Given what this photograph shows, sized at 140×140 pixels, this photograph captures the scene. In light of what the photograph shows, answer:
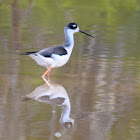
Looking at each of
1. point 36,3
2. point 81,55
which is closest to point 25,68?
point 81,55

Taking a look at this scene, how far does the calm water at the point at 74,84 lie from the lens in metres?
6.23

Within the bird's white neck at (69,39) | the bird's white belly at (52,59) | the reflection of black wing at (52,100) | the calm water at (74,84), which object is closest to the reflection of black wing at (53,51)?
the bird's white belly at (52,59)

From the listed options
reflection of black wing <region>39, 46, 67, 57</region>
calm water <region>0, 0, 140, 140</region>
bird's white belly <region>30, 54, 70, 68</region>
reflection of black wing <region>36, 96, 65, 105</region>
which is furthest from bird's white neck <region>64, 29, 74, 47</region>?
reflection of black wing <region>36, 96, 65, 105</region>

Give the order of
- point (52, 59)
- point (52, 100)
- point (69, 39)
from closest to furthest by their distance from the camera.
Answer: point (52, 100) → point (52, 59) → point (69, 39)

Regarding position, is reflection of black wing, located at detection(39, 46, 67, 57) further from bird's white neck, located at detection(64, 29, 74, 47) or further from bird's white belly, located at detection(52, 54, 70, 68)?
bird's white neck, located at detection(64, 29, 74, 47)

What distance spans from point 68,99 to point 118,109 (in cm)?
95

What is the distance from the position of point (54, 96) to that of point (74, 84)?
82cm

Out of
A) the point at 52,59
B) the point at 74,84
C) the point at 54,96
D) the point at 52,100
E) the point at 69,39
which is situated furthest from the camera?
the point at 69,39

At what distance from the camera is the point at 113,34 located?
13805 millimetres

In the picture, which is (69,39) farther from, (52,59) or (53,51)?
(52,59)

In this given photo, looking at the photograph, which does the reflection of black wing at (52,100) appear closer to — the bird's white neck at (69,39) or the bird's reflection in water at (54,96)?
the bird's reflection in water at (54,96)

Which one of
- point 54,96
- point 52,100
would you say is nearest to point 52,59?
point 54,96

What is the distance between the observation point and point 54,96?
782cm

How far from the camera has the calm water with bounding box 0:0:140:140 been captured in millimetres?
6230
